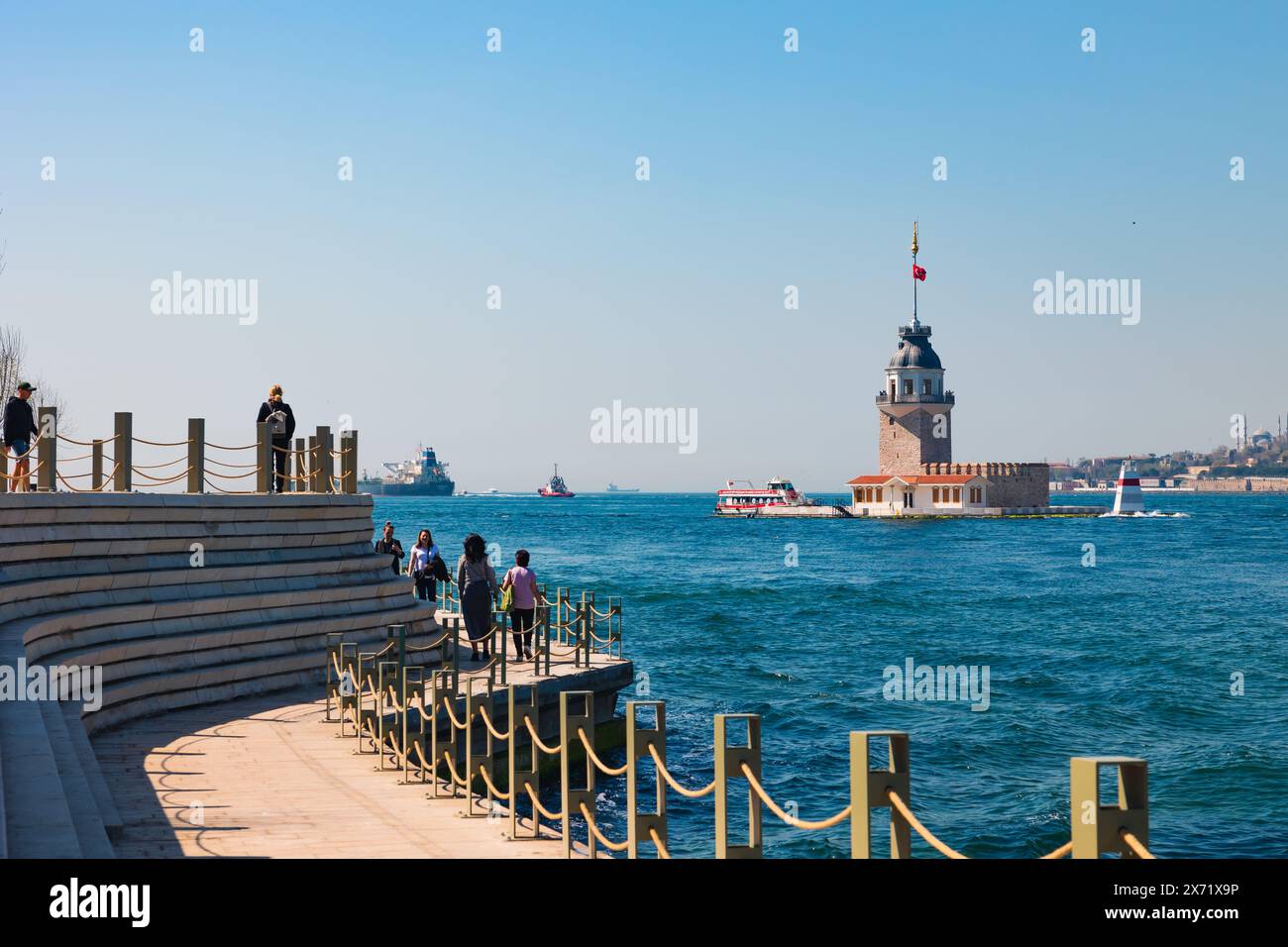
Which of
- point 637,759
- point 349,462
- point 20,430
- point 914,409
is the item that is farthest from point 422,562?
point 914,409

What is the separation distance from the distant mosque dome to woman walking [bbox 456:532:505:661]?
110191mm

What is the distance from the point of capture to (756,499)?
154 meters

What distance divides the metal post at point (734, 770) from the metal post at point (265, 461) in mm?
13128

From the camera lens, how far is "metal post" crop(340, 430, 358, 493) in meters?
20.5

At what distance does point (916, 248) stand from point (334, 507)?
121131mm

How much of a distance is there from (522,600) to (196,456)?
491 centimetres

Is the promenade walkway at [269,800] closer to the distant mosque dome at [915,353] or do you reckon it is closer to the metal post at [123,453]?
the metal post at [123,453]

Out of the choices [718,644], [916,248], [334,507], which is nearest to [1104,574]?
[718,644]

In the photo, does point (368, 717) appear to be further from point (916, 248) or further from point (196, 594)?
point (916, 248)

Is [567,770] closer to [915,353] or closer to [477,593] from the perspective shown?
[477,593]

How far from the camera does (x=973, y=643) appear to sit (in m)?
37.5

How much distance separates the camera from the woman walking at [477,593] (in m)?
17.7

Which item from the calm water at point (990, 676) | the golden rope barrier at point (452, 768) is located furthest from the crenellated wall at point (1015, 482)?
the golden rope barrier at point (452, 768)
